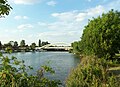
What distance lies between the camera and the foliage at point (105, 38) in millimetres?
51344

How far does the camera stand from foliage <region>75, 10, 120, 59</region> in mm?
51344

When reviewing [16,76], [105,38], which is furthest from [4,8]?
[105,38]

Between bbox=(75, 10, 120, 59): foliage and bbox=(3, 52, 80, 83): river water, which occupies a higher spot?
bbox=(75, 10, 120, 59): foliage

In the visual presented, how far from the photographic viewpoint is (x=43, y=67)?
5.52 m

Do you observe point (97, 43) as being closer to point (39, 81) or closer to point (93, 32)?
point (93, 32)

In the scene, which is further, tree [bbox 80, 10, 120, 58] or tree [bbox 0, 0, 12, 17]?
tree [bbox 80, 10, 120, 58]

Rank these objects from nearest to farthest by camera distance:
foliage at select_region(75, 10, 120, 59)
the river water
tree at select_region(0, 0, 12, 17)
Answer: tree at select_region(0, 0, 12, 17) → the river water → foliage at select_region(75, 10, 120, 59)

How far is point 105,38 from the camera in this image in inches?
2058

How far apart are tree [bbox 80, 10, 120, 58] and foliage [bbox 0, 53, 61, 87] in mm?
45846

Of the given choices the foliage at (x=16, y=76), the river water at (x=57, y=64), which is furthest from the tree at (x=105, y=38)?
the foliage at (x=16, y=76)

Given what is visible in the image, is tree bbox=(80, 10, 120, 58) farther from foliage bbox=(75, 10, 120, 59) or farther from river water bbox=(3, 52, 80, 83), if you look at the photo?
river water bbox=(3, 52, 80, 83)

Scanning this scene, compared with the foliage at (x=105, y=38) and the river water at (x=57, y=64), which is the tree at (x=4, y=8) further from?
the foliage at (x=105, y=38)

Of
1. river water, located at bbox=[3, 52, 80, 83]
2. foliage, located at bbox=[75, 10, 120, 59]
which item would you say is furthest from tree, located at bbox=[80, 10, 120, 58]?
river water, located at bbox=[3, 52, 80, 83]

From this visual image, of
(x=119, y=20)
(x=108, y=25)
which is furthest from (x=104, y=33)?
(x=119, y=20)
